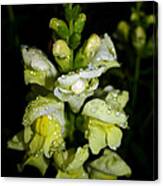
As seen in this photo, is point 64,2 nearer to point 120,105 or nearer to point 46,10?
point 46,10

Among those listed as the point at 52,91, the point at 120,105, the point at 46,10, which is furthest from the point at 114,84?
the point at 46,10

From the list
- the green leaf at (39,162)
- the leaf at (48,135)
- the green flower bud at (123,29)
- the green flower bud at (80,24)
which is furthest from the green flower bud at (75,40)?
the green leaf at (39,162)

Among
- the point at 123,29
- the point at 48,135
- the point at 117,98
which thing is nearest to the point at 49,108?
the point at 48,135

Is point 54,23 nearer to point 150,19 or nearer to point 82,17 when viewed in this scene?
point 82,17

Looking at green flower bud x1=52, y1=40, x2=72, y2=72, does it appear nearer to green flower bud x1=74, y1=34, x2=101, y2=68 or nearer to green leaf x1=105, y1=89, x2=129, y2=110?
green flower bud x1=74, y1=34, x2=101, y2=68

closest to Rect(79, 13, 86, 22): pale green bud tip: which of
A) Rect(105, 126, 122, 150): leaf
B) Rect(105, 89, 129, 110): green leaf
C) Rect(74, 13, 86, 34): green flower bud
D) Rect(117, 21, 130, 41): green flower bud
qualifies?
Rect(74, 13, 86, 34): green flower bud

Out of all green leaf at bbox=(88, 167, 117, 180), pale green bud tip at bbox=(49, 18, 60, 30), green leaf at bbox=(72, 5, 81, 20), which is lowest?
green leaf at bbox=(88, 167, 117, 180)
